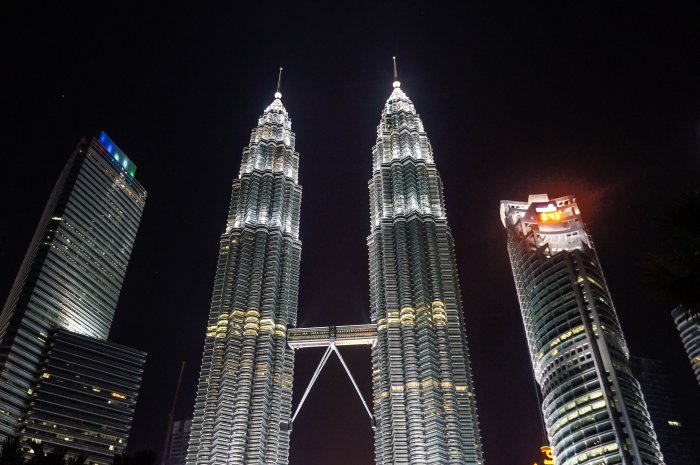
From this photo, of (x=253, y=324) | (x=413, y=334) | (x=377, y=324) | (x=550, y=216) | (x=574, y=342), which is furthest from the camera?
(x=550, y=216)

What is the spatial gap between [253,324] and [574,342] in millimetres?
74387

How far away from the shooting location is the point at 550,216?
169250 mm

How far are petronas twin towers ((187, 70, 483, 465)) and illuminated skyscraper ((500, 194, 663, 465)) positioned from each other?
18.4 m

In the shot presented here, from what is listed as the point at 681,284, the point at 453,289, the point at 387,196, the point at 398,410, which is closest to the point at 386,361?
the point at 398,410

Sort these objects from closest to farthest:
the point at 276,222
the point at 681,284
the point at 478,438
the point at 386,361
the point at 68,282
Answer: the point at 681,284 → the point at 478,438 → the point at 386,361 → the point at 276,222 → the point at 68,282

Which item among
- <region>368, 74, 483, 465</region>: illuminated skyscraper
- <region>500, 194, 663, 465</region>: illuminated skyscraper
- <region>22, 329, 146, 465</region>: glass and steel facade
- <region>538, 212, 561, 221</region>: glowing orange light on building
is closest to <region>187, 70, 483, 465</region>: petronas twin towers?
<region>368, 74, 483, 465</region>: illuminated skyscraper

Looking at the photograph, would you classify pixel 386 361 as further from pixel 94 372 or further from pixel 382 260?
pixel 94 372

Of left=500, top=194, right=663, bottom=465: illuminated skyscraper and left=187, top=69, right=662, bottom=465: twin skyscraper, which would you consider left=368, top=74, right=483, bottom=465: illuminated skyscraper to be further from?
left=500, top=194, right=663, bottom=465: illuminated skyscraper

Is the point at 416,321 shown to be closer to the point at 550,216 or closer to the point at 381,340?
the point at 381,340

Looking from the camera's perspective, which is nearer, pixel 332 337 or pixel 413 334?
pixel 413 334

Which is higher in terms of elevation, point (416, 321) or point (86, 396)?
point (416, 321)

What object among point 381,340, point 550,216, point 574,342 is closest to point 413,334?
point 381,340

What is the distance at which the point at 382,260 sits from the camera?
168 m

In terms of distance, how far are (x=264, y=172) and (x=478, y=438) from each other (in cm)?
9577
